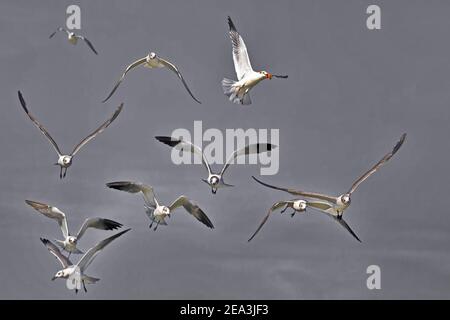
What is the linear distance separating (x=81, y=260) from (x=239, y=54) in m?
6.07

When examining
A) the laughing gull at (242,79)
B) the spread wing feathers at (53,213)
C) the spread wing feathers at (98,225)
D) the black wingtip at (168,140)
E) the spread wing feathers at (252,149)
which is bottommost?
the spread wing feathers at (98,225)

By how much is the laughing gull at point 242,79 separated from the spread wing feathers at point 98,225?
4.66 m

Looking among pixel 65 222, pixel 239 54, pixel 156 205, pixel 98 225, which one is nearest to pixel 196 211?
pixel 156 205

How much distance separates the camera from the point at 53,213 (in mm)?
28625

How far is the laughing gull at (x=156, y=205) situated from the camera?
2764 centimetres

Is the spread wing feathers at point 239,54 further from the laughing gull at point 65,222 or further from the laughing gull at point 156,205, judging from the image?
the laughing gull at point 65,222

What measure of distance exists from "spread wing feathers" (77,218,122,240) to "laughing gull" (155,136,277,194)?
2.40m

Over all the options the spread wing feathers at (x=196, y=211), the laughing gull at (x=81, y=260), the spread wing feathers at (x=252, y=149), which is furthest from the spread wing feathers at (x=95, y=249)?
the spread wing feathers at (x=252, y=149)

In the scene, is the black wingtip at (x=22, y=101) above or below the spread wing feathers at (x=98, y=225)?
above

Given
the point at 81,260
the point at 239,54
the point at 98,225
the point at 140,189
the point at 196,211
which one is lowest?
the point at 81,260

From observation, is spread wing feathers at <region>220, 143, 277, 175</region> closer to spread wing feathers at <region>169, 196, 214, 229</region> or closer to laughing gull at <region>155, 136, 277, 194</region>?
laughing gull at <region>155, 136, 277, 194</region>

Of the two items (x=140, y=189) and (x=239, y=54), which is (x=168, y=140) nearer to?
(x=140, y=189)
